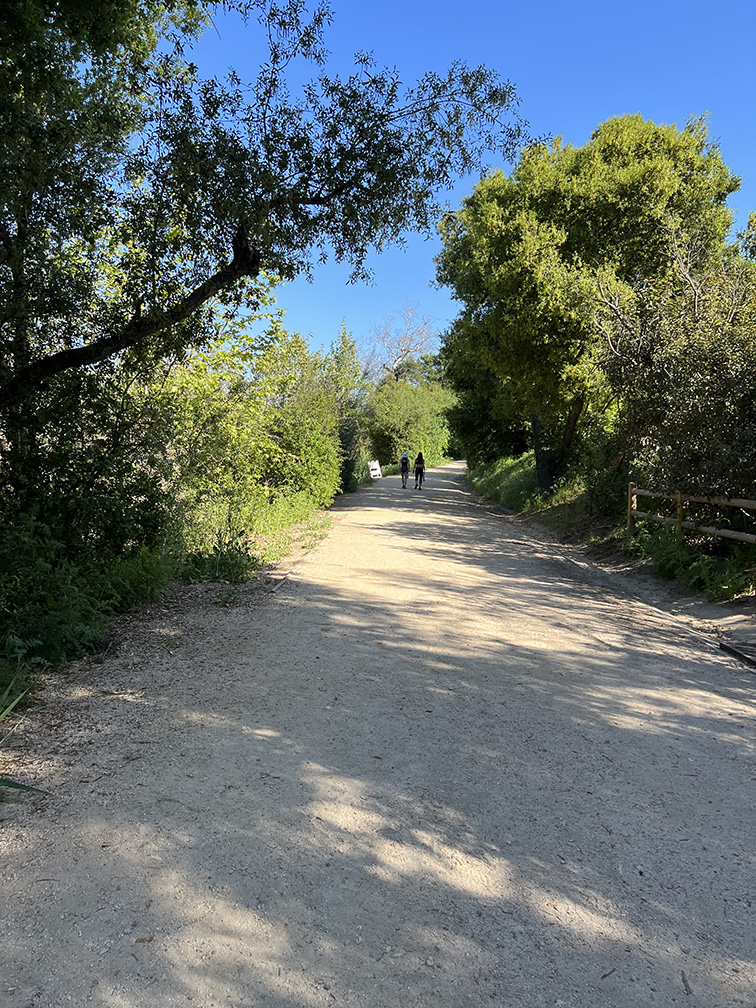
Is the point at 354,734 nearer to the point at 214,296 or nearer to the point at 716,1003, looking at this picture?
the point at 716,1003

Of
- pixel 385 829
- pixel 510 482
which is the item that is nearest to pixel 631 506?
pixel 385 829

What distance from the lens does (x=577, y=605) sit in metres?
8.64

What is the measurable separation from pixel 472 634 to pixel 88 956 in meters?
5.07

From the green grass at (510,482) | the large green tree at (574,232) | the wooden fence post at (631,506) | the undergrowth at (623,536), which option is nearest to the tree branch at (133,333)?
the undergrowth at (623,536)

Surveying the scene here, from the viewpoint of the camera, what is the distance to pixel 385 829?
3.40 metres

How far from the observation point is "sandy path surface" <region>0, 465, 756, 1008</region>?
2463 millimetres

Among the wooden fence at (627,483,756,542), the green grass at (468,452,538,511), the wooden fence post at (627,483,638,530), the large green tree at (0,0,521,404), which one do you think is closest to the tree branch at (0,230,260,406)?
the large green tree at (0,0,521,404)

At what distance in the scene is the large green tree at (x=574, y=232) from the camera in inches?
653

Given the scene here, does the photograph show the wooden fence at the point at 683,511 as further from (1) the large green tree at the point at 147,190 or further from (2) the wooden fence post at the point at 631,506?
(1) the large green tree at the point at 147,190

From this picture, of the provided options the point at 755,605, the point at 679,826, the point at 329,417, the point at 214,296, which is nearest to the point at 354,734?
the point at 679,826

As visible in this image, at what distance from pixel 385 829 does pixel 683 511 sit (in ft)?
27.9

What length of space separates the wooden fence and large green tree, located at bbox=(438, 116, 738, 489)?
15.2 feet

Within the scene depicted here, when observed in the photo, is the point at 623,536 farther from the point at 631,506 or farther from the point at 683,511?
the point at 683,511

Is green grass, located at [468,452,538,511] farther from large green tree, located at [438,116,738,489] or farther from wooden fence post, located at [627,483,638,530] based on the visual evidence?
wooden fence post, located at [627,483,638,530]
